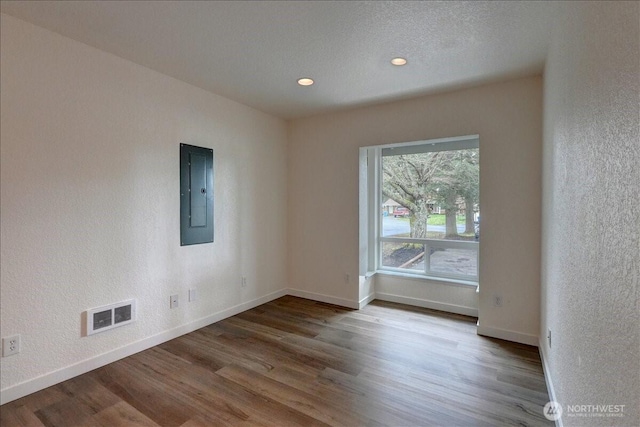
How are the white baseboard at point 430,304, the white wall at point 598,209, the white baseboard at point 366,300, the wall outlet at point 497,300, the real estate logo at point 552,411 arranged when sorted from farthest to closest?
the white baseboard at point 366,300, the white baseboard at point 430,304, the wall outlet at point 497,300, the real estate logo at point 552,411, the white wall at point 598,209

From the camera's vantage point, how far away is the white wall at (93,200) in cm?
198

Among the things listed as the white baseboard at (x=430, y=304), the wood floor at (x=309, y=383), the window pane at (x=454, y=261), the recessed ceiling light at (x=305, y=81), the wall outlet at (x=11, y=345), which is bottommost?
the wood floor at (x=309, y=383)

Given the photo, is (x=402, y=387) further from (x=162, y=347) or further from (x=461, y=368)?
(x=162, y=347)

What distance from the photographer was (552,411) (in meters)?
1.84

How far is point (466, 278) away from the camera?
364 cm

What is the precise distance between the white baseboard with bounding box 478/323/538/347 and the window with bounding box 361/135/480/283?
0.73 meters

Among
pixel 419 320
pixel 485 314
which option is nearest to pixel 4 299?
pixel 419 320

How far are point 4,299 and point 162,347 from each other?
118 centimetres

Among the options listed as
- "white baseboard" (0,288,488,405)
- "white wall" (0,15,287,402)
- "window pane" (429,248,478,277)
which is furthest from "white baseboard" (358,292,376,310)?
"white wall" (0,15,287,402)

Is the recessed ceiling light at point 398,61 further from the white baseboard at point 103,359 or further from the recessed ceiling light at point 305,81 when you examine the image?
the white baseboard at point 103,359

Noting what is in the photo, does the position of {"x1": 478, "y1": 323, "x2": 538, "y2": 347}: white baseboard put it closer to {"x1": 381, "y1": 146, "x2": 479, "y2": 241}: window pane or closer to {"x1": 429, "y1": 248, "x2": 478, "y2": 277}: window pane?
{"x1": 429, "y1": 248, "x2": 478, "y2": 277}: window pane

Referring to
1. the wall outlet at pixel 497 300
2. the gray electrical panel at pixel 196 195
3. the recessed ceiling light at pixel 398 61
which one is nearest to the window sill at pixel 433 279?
the wall outlet at pixel 497 300

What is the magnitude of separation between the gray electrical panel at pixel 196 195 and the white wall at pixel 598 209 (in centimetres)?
295

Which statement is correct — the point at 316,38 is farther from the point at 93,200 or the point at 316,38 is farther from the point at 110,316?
the point at 110,316
